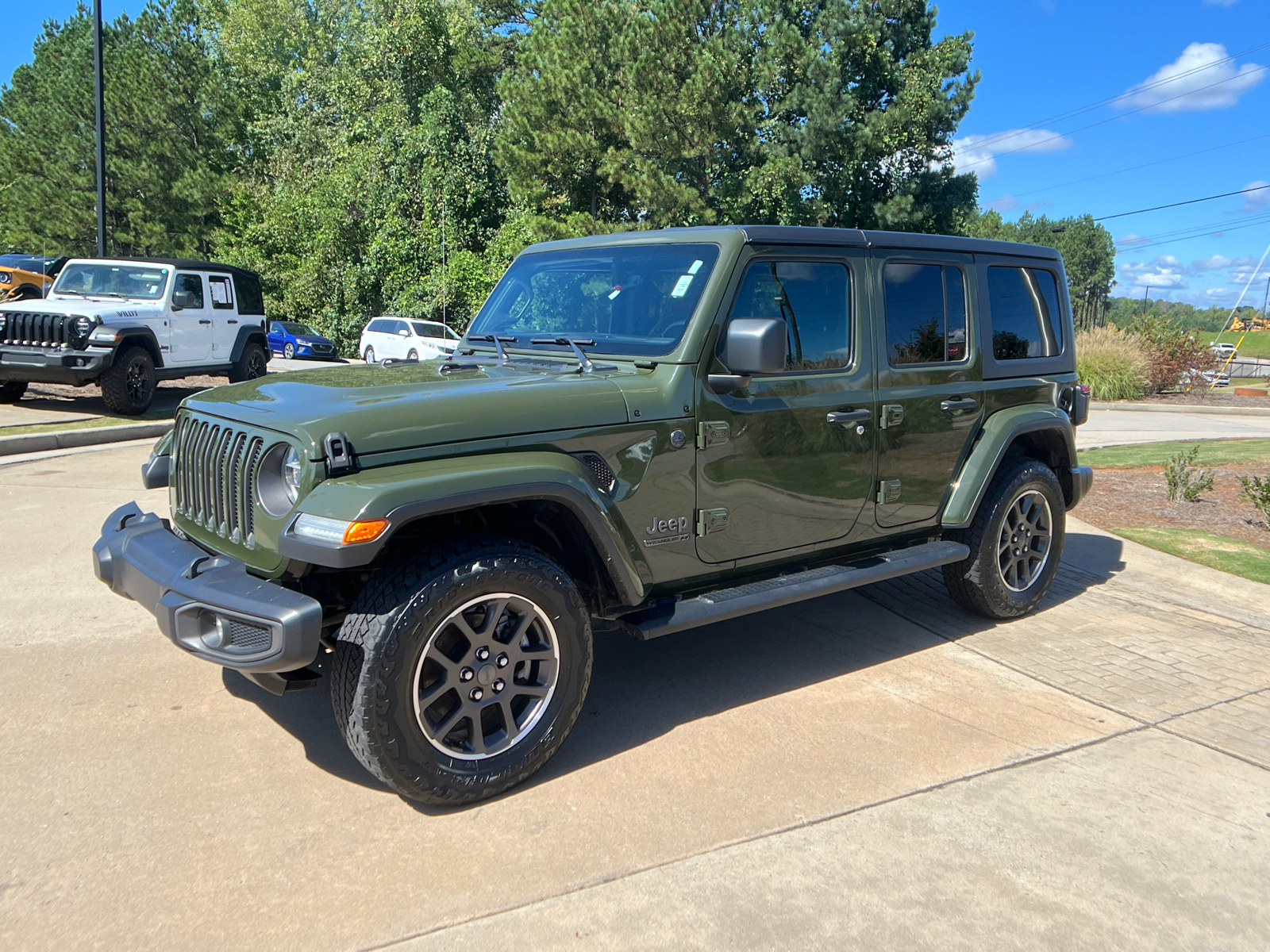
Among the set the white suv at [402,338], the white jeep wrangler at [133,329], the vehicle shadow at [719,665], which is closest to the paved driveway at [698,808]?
the vehicle shadow at [719,665]

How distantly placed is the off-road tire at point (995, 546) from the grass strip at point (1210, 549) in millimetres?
2091

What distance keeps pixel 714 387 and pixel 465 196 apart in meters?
31.9

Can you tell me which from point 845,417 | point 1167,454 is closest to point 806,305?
point 845,417

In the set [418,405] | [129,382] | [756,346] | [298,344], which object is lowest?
[418,405]

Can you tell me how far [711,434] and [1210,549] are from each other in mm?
5259

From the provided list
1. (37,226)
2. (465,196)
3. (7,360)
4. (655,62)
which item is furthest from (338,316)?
(7,360)

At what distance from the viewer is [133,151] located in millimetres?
34781

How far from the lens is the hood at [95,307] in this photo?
11961 mm

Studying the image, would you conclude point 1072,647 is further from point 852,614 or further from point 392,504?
point 392,504

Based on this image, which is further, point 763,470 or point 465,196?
point 465,196

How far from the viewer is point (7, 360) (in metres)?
11.9

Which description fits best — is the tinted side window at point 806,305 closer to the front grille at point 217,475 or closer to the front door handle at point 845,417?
the front door handle at point 845,417

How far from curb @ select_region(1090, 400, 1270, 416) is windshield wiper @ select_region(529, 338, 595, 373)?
774 inches

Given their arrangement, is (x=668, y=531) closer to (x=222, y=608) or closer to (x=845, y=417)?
(x=845, y=417)
